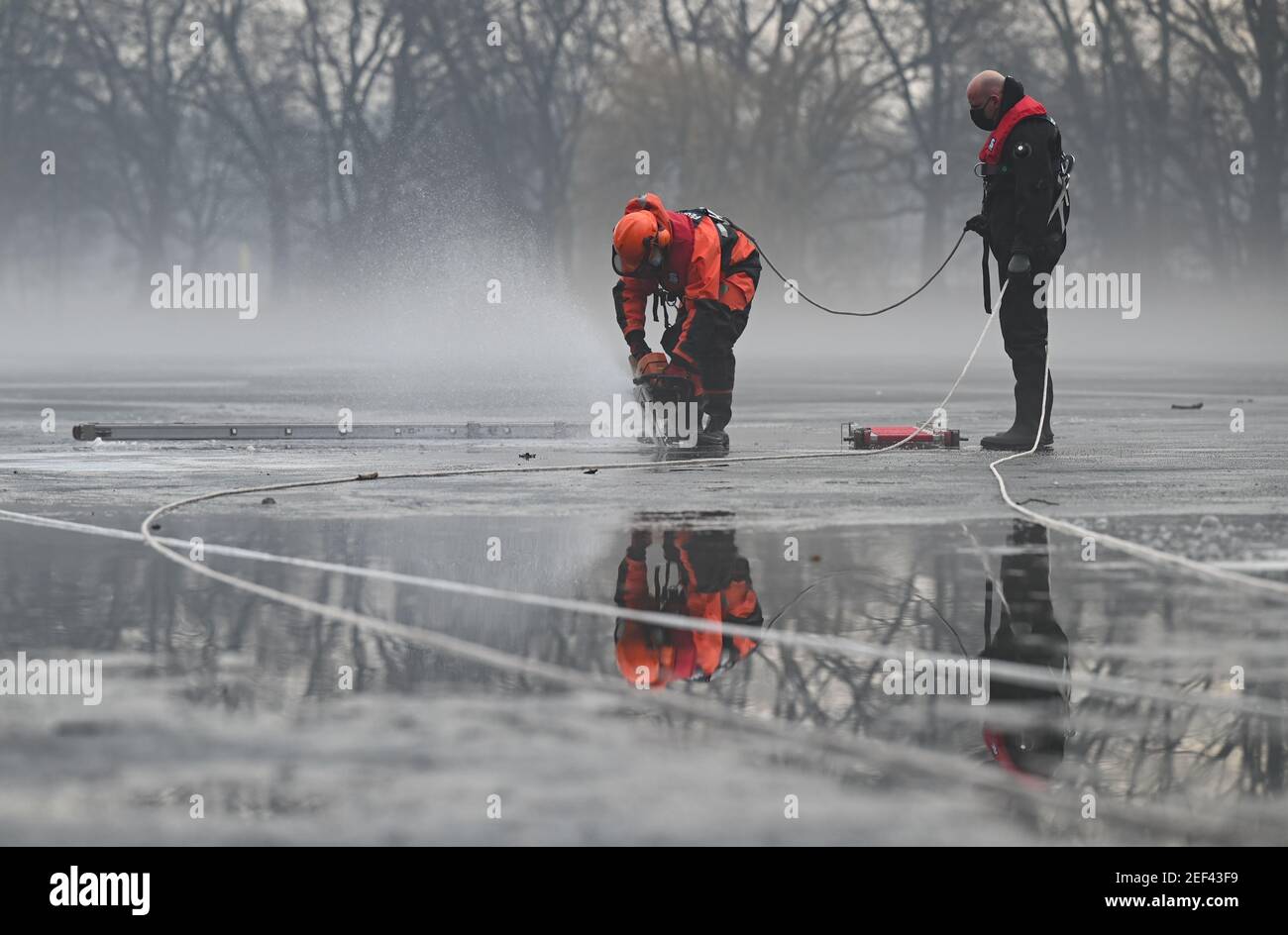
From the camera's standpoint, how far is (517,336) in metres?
41.2

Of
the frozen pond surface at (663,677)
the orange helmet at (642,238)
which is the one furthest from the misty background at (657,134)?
the frozen pond surface at (663,677)

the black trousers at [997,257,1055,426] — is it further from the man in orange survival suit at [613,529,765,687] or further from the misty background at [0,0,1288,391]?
the misty background at [0,0,1288,391]

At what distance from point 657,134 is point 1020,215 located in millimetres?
38133

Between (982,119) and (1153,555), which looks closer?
(1153,555)

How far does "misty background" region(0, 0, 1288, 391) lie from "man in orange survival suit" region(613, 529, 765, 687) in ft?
116

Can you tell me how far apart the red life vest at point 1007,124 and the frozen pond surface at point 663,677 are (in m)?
2.50

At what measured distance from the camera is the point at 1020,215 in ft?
42.7

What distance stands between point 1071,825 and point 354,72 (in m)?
50.4

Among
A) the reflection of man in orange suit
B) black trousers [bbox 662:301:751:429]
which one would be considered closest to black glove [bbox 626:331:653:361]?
black trousers [bbox 662:301:751:429]

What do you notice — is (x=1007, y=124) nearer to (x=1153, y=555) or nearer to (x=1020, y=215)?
(x=1020, y=215)

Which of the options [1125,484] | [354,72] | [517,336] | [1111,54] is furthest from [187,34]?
[1125,484]

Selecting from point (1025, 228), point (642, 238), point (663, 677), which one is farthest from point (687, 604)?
point (1025, 228)

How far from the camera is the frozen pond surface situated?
4.20 metres

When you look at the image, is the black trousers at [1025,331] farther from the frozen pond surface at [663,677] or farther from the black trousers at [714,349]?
the frozen pond surface at [663,677]
